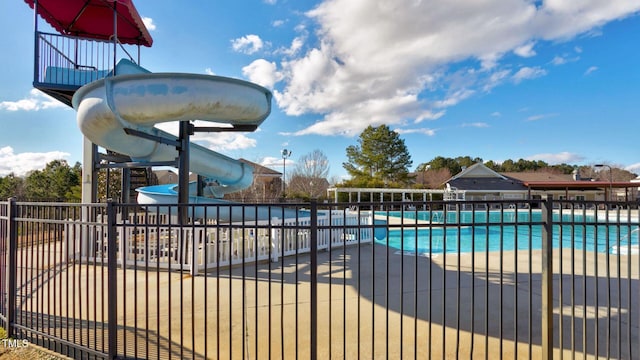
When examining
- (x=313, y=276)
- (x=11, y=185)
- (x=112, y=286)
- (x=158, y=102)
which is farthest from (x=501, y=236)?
(x=11, y=185)

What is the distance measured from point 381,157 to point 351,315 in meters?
33.8

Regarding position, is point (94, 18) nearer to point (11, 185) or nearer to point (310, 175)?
point (11, 185)

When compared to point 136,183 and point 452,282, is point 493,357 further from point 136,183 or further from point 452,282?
point 136,183

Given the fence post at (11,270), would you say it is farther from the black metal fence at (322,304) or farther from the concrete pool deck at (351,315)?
the concrete pool deck at (351,315)

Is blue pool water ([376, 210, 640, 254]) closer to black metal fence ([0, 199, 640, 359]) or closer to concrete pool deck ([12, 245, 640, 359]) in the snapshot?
black metal fence ([0, 199, 640, 359])

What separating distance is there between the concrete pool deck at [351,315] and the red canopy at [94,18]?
647 cm

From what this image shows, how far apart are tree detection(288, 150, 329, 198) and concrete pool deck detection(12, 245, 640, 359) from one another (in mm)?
24529

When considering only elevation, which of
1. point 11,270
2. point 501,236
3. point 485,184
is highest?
point 485,184

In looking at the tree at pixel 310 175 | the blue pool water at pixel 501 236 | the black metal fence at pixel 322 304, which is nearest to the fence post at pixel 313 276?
the black metal fence at pixel 322 304

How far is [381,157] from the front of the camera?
1454 inches

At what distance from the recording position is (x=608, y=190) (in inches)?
1260

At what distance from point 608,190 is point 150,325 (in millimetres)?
42184

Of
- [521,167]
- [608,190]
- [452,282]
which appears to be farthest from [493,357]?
[521,167]

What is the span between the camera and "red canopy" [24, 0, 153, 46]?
7.59 metres
